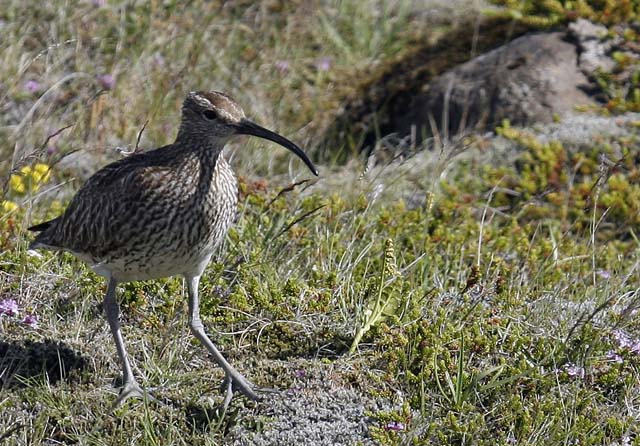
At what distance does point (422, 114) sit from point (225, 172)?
414cm

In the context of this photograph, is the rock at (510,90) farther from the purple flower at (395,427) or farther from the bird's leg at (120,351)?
the purple flower at (395,427)

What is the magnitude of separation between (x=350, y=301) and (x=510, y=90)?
12.1ft

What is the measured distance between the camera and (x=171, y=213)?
5336 millimetres

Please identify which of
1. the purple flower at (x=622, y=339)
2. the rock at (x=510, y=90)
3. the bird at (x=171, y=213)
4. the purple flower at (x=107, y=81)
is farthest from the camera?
the rock at (x=510, y=90)

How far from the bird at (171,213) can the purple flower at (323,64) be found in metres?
4.74

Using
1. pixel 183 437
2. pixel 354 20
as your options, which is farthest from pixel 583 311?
pixel 354 20

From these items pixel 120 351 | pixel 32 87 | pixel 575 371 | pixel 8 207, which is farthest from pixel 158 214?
pixel 32 87

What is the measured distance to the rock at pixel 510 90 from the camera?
9047 mm

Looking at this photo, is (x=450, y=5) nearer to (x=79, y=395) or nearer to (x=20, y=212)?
(x=20, y=212)

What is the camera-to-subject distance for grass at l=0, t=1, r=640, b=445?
511 cm

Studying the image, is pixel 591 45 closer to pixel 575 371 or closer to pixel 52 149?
pixel 52 149

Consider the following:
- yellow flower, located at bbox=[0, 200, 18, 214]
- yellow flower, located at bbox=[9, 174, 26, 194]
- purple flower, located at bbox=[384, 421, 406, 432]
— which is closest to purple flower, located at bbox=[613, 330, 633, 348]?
purple flower, located at bbox=[384, 421, 406, 432]

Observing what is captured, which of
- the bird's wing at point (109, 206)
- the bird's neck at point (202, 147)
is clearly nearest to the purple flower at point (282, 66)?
the bird's wing at point (109, 206)

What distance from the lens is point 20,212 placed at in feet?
22.2
